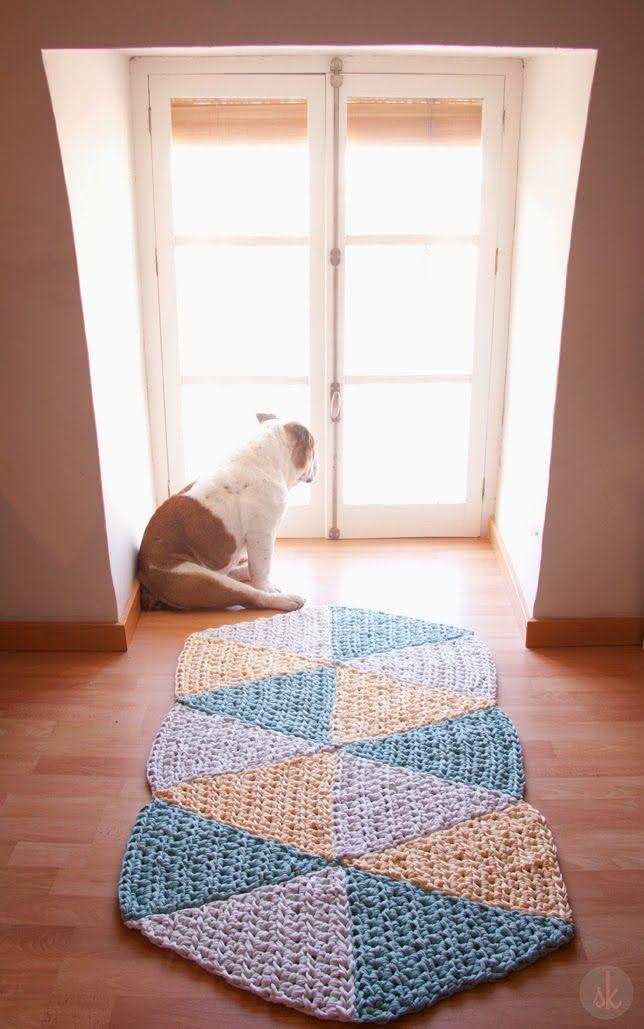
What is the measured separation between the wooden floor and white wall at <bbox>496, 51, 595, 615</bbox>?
14.4 inches

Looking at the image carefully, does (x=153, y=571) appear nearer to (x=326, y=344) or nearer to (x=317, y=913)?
(x=326, y=344)

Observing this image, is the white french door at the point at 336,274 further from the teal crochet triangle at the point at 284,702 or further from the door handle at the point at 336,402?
the teal crochet triangle at the point at 284,702

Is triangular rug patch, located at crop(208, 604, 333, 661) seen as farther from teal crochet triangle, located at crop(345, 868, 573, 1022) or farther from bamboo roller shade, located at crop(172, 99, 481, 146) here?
bamboo roller shade, located at crop(172, 99, 481, 146)

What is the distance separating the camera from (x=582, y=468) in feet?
8.91

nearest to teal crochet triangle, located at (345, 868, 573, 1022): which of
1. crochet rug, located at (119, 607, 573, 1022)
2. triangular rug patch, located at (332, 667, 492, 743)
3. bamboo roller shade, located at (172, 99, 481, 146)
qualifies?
crochet rug, located at (119, 607, 573, 1022)

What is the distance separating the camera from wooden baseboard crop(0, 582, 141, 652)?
286cm

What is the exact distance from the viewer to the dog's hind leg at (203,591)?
3.04 m

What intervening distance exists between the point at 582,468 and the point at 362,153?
1.50m

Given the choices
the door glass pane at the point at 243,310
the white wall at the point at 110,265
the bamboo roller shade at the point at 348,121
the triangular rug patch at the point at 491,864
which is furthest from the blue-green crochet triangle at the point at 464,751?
the bamboo roller shade at the point at 348,121

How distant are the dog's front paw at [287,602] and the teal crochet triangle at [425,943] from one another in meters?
1.34

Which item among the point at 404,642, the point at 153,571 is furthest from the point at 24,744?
the point at 404,642
